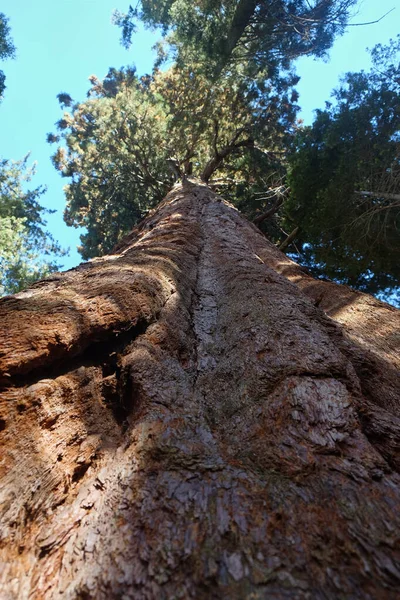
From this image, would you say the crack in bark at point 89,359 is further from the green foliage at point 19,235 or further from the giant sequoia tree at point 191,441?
the green foliage at point 19,235

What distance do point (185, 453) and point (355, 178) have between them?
8757mm

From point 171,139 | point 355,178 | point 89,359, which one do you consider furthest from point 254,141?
point 89,359

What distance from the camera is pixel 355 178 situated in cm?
865

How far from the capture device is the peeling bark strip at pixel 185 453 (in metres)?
1.05

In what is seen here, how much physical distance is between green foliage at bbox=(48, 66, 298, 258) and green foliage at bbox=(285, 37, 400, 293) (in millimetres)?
3992

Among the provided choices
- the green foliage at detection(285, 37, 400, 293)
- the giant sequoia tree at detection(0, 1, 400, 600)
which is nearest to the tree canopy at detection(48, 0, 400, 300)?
the green foliage at detection(285, 37, 400, 293)

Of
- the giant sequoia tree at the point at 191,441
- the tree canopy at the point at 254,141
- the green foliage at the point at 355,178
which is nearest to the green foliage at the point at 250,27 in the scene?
the tree canopy at the point at 254,141

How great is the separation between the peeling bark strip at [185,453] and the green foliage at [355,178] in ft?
22.6

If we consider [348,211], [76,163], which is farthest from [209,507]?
[76,163]

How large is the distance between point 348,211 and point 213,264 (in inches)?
245

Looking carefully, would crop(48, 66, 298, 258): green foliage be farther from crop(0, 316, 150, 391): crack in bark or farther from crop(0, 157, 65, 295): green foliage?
crop(0, 316, 150, 391): crack in bark

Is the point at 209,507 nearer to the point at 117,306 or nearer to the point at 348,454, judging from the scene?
the point at 348,454

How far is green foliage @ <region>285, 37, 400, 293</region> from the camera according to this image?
838 cm

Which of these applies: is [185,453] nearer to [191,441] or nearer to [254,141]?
[191,441]
